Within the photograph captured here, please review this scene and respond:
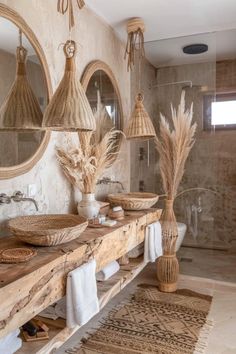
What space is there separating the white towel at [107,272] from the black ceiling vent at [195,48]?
2.57m

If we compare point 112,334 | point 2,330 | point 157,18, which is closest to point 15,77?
point 2,330

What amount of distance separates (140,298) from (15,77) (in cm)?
225

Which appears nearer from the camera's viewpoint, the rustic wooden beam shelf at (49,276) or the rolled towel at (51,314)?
the rustic wooden beam shelf at (49,276)

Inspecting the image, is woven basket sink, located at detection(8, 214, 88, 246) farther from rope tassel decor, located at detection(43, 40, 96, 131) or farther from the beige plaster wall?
rope tassel decor, located at detection(43, 40, 96, 131)

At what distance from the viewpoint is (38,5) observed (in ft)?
6.56

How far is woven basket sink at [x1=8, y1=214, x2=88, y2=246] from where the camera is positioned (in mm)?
1512

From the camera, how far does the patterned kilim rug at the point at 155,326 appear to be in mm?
2188

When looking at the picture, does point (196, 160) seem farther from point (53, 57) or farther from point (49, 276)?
point (49, 276)

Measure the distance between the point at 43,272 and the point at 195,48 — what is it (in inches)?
124

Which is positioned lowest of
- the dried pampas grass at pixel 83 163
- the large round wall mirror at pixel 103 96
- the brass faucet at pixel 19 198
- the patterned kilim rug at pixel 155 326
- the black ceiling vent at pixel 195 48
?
the patterned kilim rug at pixel 155 326

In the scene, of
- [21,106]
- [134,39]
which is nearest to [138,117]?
[134,39]

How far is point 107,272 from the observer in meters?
2.34

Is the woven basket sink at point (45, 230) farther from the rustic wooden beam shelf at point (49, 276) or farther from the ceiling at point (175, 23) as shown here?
the ceiling at point (175, 23)

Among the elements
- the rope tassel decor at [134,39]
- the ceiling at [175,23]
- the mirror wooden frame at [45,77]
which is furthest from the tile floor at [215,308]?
the ceiling at [175,23]
